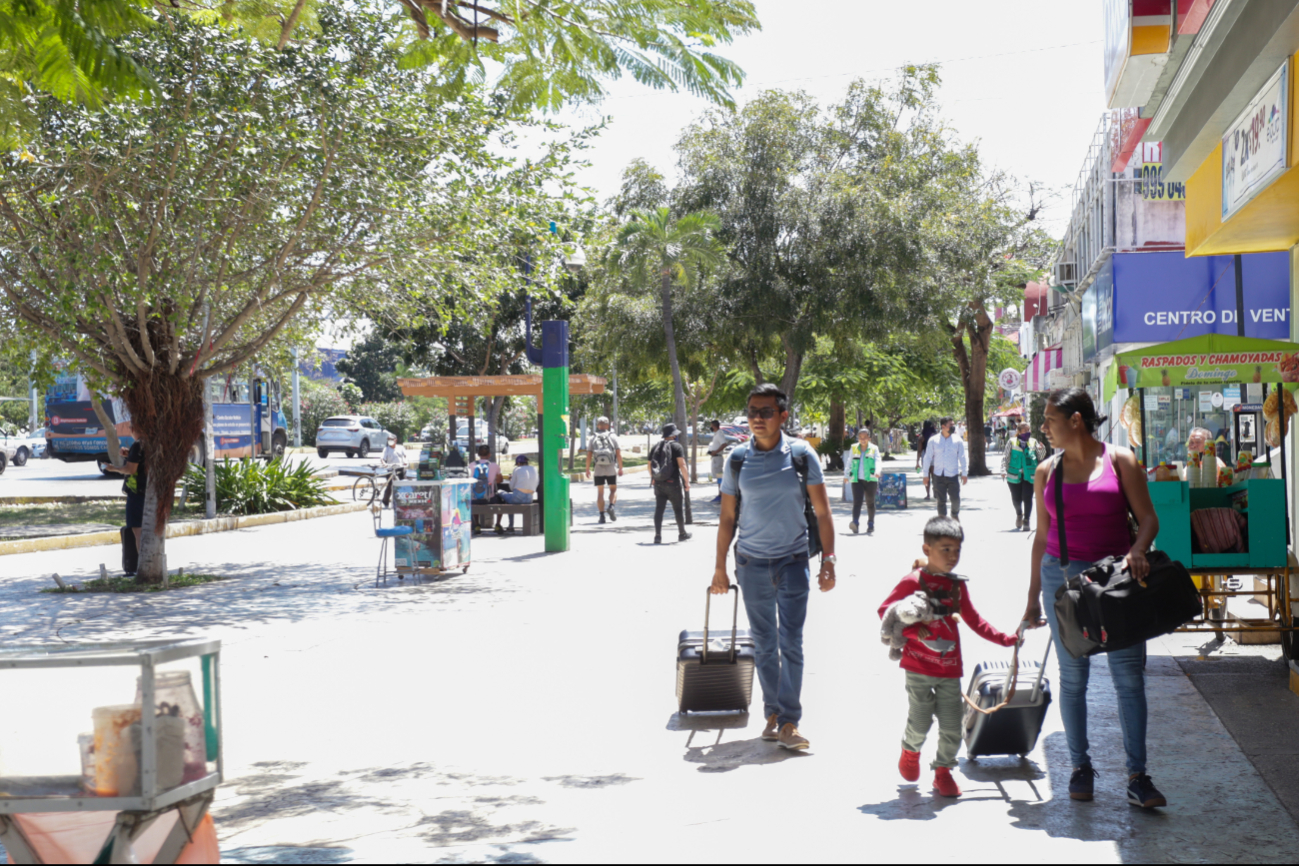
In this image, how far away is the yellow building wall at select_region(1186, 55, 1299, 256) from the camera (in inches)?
234

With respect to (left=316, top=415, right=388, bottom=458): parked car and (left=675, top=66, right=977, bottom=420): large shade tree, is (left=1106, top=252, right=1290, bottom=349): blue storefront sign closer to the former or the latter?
(left=675, top=66, right=977, bottom=420): large shade tree

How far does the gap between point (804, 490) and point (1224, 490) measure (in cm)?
303

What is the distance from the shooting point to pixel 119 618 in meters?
10.2

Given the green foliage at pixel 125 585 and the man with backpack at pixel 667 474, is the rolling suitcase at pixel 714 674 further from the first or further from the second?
the man with backpack at pixel 667 474

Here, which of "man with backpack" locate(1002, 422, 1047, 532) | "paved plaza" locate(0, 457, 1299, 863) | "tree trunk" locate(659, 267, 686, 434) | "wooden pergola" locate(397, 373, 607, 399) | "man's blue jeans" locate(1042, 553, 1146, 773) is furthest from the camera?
"tree trunk" locate(659, 267, 686, 434)

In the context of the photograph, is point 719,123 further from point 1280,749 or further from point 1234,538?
point 1280,749

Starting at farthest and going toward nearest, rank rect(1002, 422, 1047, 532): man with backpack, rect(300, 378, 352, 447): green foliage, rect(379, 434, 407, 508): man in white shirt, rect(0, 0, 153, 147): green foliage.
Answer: rect(300, 378, 352, 447): green foliage
rect(379, 434, 407, 508): man in white shirt
rect(1002, 422, 1047, 532): man with backpack
rect(0, 0, 153, 147): green foliage

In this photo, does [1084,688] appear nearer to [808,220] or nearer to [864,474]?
[864,474]

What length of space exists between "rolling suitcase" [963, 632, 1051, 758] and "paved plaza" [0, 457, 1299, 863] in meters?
0.12

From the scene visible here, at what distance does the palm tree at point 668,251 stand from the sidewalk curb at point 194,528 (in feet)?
22.9

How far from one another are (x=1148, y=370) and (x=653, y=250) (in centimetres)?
1616

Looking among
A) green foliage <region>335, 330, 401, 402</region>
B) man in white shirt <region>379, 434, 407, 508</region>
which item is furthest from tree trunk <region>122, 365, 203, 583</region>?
green foliage <region>335, 330, 401, 402</region>

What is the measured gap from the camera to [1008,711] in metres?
5.24

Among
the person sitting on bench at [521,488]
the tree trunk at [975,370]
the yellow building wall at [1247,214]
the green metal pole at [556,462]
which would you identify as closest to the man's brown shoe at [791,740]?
the yellow building wall at [1247,214]
